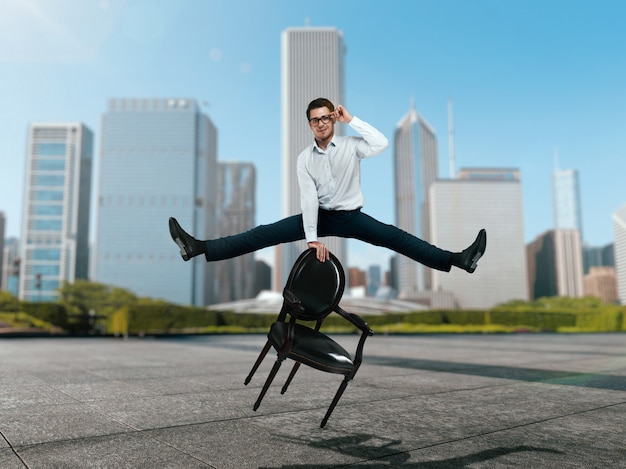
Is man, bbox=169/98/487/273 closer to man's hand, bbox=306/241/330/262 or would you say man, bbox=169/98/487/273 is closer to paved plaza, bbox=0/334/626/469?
man's hand, bbox=306/241/330/262

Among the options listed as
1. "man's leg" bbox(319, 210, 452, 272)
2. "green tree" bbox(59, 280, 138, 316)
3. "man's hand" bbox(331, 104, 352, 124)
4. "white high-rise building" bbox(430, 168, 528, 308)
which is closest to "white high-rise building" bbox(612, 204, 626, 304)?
"white high-rise building" bbox(430, 168, 528, 308)

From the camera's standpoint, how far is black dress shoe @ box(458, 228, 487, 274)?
158 inches

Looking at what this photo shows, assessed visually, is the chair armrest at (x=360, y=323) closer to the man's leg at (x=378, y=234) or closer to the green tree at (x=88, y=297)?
the man's leg at (x=378, y=234)

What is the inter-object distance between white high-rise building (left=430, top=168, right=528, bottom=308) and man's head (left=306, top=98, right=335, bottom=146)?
171 m

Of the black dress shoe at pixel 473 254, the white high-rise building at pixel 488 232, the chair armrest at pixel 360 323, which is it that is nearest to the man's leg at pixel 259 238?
the chair armrest at pixel 360 323

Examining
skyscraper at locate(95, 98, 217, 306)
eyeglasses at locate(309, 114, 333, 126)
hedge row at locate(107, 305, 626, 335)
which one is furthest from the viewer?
skyscraper at locate(95, 98, 217, 306)

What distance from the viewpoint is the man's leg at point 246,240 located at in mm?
4043

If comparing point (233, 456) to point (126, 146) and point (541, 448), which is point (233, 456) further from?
point (126, 146)

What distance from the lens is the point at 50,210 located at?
179 metres

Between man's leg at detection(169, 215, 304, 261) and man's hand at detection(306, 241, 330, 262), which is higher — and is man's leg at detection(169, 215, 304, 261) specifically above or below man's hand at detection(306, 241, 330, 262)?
above

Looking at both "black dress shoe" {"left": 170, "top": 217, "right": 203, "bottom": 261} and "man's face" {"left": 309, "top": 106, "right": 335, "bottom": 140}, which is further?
"man's face" {"left": 309, "top": 106, "right": 335, "bottom": 140}

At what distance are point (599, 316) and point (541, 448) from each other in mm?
47541

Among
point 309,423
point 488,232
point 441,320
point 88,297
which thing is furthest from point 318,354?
point 488,232

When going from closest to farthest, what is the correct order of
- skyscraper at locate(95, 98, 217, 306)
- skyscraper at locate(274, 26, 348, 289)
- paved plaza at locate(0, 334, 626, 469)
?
paved plaza at locate(0, 334, 626, 469) → skyscraper at locate(95, 98, 217, 306) → skyscraper at locate(274, 26, 348, 289)
